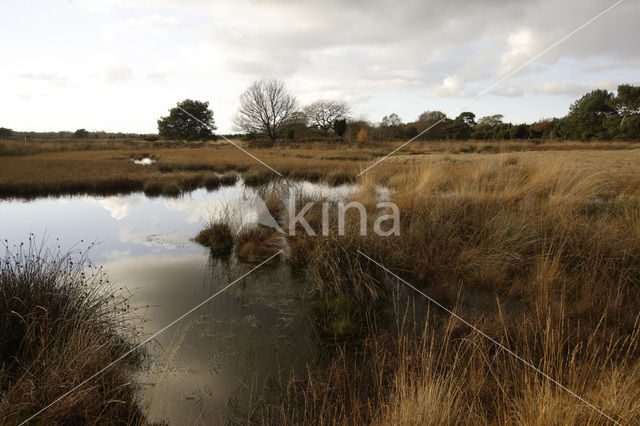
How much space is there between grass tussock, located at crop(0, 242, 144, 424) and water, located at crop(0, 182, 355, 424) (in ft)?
0.88

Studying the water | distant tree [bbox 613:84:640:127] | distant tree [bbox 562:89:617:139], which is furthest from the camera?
distant tree [bbox 562:89:617:139]

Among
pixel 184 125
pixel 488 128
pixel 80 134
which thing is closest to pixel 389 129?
pixel 488 128

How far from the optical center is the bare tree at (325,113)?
38.9m

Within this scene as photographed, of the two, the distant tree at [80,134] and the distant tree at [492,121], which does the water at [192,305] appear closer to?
the distant tree at [492,121]

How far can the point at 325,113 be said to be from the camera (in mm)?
39188

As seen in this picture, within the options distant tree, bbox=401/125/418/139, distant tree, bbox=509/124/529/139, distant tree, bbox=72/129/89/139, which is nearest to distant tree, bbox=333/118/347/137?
distant tree, bbox=401/125/418/139

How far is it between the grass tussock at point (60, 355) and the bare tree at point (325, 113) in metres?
37.3

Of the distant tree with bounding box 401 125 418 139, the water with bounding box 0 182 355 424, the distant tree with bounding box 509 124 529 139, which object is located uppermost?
the distant tree with bounding box 401 125 418 139

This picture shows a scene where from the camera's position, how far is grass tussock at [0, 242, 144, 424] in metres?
2.12

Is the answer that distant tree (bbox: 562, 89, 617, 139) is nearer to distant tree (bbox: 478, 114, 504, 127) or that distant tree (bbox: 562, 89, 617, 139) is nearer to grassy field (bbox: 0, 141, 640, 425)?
distant tree (bbox: 478, 114, 504, 127)

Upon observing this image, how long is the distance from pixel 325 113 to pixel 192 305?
123ft

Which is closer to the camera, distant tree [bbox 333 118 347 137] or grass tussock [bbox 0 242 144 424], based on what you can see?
grass tussock [bbox 0 242 144 424]

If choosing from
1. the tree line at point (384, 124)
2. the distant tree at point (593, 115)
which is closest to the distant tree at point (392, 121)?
the tree line at point (384, 124)

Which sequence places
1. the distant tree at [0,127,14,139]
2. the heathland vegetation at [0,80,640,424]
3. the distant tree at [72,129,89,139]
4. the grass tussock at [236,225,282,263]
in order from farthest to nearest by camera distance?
the distant tree at [72,129,89,139], the distant tree at [0,127,14,139], the grass tussock at [236,225,282,263], the heathland vegetation at [0,80,640,424]
